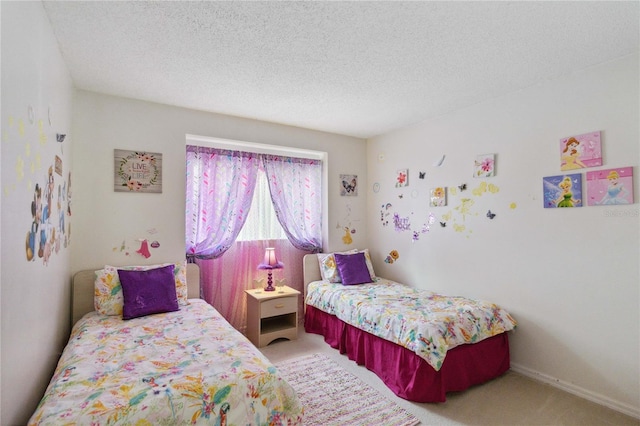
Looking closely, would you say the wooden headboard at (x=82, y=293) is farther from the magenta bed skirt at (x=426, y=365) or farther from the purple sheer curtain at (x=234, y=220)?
the magenta bed skirt at (x=426, y=365)

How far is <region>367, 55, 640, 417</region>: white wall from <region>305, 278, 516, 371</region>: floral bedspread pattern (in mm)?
337

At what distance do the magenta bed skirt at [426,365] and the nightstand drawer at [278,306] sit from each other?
0.75 meters

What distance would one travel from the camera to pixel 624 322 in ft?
7.29

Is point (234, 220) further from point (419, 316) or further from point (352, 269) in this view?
point (419, 316)

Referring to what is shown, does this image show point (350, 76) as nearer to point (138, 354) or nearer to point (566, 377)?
point (138, 354)

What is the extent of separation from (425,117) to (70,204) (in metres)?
3.61

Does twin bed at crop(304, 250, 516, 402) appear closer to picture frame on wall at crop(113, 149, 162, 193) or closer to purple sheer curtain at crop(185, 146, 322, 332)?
purple sheer curtain at crop(185, 146, 322, 332)

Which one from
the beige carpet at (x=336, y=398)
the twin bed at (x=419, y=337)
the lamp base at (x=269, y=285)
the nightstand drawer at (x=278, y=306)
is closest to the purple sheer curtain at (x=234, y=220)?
the lamp base at (x=269, y=285)

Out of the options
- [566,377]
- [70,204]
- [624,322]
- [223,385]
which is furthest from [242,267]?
[624,322]

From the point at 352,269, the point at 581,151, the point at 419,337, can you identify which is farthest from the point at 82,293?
the point at 581,151

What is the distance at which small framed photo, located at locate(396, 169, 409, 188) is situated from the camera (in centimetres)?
389

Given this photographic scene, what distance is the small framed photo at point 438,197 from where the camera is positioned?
3.44 m

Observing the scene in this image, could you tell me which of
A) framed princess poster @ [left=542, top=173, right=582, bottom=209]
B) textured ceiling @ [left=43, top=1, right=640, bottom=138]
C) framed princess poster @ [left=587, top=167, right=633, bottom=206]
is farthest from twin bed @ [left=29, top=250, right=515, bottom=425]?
textured ceiling @ [left=43, top=1, right=640, bottom=138]

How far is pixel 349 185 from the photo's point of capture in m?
4.37
